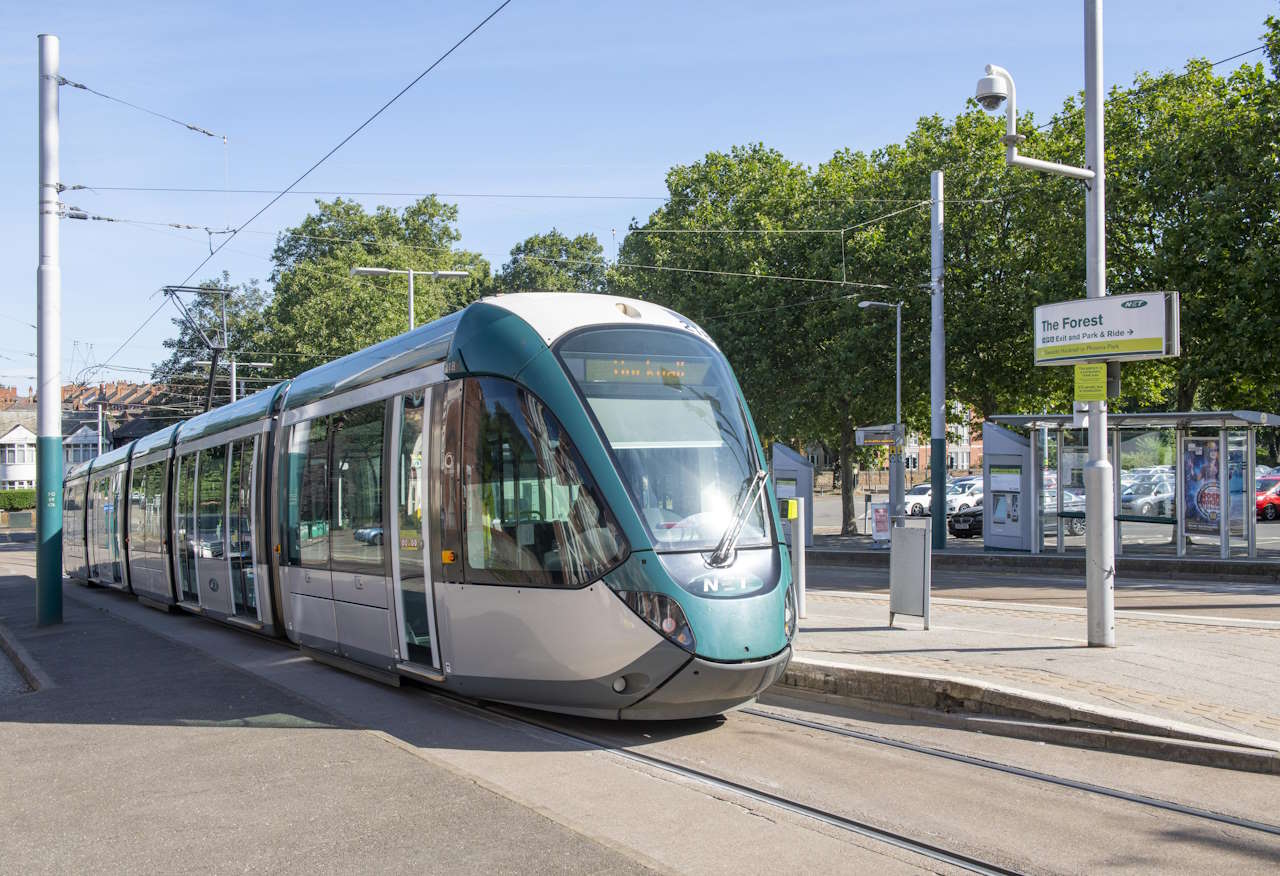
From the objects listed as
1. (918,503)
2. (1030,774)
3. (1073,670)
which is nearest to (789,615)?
(1030,774)

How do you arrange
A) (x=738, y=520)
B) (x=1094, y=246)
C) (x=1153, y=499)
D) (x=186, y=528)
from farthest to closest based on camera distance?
(x=1153, y=499) < (x=186, y=528) < (x=1094, y=246) < (x=738, y=520)

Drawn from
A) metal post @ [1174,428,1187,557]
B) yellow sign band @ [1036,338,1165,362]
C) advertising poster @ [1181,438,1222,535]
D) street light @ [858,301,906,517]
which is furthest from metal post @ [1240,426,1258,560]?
yellow sign band @ [1036,338,1165,362]

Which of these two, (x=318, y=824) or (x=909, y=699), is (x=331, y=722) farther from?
(x=909, y=699)

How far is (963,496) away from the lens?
37.6m

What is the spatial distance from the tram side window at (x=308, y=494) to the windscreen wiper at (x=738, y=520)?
4723mm

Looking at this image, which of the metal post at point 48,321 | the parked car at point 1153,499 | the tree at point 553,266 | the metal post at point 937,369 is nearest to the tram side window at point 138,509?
the metal post at point 48,321

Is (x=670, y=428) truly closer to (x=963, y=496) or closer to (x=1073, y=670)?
(x=1073, y=670)

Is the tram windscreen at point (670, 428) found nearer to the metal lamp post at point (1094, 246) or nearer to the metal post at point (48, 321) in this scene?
the metal lamp post at point (1094, 246)

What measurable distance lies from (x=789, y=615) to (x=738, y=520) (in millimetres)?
771

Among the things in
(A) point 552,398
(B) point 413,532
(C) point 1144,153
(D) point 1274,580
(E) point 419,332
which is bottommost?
(D) point 1274,580

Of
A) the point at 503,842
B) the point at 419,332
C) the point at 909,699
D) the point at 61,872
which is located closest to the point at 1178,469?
the point at 909,699

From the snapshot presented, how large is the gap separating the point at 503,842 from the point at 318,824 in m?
1.11

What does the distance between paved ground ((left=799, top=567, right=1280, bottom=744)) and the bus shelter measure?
15.8 ft

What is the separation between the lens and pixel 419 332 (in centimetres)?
959
